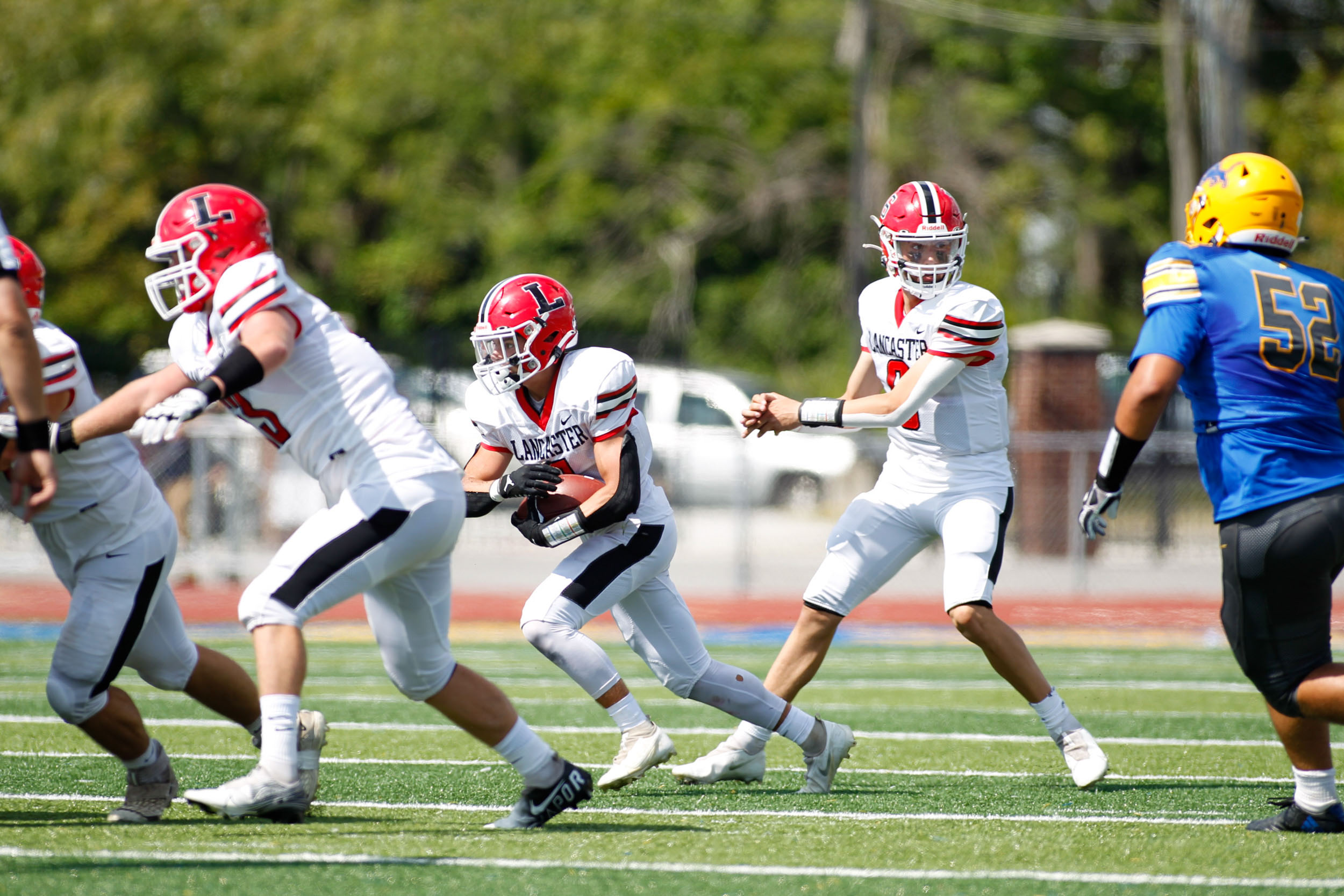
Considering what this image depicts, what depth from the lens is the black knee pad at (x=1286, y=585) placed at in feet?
13.6

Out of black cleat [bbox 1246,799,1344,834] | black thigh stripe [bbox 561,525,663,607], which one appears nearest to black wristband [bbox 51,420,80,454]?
black thigh stripe [bbox 561,525,663,607]

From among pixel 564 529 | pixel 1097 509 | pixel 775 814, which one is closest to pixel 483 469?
pixel 564 529

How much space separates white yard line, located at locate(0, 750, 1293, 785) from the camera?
18.4ft

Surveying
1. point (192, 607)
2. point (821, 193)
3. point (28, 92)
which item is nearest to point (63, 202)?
point (28, 92)

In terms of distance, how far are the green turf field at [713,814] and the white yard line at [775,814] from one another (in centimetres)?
2

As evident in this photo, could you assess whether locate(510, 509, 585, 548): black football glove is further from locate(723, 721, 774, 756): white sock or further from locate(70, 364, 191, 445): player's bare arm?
locate(70, 364, 191, 445): player's bare arm

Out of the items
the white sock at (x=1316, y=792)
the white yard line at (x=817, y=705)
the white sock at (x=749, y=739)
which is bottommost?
the white yard line at (x=817, y=705)

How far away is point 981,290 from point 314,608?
2.63 meters

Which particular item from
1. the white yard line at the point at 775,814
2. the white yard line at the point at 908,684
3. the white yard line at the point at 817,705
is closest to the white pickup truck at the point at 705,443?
the white yard line at the point at 908,684

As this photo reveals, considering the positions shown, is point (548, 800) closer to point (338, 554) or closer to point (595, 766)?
point (338, 554)

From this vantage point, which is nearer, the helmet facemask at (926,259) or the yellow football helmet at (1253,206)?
the yellow football helmet at (1253,206)

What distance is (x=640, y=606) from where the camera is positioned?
526 centimetres

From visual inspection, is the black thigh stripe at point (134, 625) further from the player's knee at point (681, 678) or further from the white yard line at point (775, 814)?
the player's knee at point (681, 678)

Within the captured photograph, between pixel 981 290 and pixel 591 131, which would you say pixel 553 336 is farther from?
pixel 591 131
